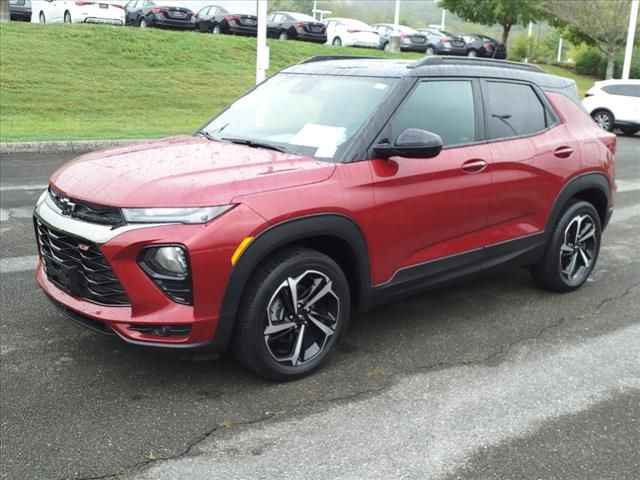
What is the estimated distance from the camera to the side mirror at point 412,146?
401cm

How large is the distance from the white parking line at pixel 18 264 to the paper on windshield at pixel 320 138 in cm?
267

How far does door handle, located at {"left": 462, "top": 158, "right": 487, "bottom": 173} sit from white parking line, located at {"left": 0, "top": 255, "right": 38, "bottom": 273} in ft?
11.3

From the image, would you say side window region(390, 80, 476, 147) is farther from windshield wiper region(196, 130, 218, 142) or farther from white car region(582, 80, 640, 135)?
white car region(582, 80, 640, 135)

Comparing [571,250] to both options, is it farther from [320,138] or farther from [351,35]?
[351,35]

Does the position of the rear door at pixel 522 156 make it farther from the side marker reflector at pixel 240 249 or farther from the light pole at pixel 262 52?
the light pole at pixel 262 52

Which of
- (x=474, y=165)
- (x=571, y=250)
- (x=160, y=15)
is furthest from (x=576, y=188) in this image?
(x=160, y=15)

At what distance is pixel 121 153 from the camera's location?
4164mm

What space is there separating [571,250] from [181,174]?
3.35 metres

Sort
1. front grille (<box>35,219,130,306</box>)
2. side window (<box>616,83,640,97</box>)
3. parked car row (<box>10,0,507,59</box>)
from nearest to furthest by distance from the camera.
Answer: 1. front grille (<box>35,219,130,306</box>)
2. side window (<box>616,83,640,97</box>)
3. parked car row (<box>10,0,507,59</box>)

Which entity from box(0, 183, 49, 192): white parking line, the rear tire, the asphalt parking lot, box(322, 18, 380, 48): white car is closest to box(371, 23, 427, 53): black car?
box(322, 18, 380, 48): white car

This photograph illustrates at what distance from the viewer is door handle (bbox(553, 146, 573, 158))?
5.18 metres

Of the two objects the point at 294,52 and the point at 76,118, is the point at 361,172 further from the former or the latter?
the point at 294,52

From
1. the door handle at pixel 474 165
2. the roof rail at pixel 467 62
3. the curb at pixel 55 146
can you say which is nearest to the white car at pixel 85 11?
the curb at pixel 55 146

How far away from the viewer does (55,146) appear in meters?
11.5
